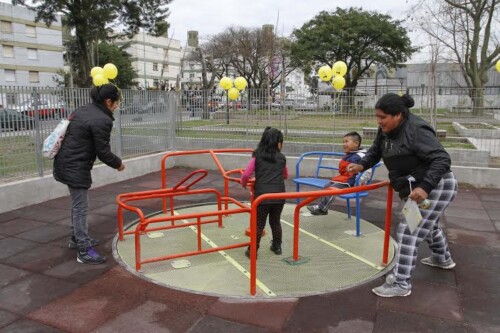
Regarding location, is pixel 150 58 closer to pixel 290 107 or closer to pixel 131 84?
pixel 131 84

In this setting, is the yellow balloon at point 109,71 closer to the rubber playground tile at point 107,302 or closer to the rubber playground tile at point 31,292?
the rubber playground tile at point 31,292

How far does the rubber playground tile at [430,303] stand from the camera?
124 inches

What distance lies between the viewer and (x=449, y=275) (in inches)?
152

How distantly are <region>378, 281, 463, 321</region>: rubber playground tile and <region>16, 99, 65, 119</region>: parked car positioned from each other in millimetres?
5546

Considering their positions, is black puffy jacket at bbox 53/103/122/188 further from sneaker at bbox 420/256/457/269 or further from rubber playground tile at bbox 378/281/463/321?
sneaker at bbox 420/256/457/269

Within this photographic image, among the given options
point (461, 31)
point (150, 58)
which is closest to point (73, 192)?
point (461, 31)

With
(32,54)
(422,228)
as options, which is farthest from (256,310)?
(32,54)

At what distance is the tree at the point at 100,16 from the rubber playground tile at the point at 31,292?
52.4 ft

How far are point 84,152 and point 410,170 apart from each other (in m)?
2.97

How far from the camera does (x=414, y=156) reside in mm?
3143

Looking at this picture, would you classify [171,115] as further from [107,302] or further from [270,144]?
[107,302]

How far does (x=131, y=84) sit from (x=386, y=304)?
182ft

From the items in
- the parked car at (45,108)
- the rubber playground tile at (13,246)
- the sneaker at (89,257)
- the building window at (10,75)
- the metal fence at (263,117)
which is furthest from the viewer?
the building window at (10,75)

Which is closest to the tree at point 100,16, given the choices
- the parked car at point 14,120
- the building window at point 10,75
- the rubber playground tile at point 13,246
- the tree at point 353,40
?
the parked car at point 14,120
